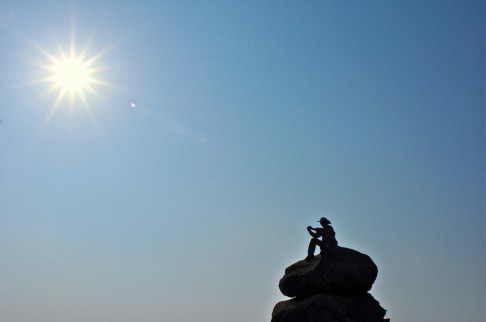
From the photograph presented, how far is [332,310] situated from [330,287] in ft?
4.35

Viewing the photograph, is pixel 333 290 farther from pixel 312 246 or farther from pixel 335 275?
pixel 312 246

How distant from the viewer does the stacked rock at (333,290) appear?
21516 millimetres

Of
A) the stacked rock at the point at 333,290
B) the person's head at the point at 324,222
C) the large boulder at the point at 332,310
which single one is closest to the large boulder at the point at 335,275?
the stacked rock at the point at 333,290

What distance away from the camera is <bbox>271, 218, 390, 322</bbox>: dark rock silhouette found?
21.6m

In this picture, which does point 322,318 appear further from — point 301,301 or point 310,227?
point 310,227

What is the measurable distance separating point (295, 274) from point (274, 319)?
2.80 meters

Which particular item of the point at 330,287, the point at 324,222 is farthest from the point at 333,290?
the point at 324,222

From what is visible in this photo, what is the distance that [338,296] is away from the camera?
22.3 meters

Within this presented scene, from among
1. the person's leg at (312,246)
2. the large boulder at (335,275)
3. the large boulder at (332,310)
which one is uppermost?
the person's leg at (312,246)

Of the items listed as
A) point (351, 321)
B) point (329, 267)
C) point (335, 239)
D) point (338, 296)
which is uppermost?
point (335, 239)

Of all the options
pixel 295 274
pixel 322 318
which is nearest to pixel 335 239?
pixel 295 274

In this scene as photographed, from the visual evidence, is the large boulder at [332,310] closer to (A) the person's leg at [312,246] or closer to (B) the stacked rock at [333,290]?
(B) the stacked rock at [333,290]

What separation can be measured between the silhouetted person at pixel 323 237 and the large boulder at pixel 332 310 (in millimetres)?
2839

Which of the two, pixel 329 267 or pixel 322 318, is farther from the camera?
pixel 329 267
